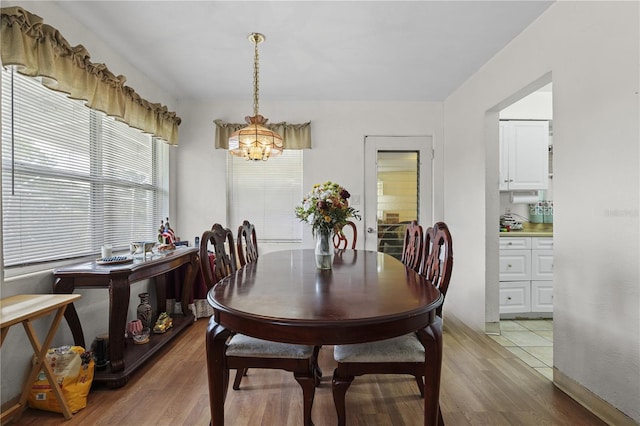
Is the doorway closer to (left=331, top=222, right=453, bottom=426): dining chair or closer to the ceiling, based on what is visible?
the ceiling

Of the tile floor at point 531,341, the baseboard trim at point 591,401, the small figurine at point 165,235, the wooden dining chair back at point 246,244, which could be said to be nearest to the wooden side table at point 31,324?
the wooden dining chair back at point 246,244

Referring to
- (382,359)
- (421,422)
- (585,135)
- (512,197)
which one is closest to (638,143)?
(585,135)

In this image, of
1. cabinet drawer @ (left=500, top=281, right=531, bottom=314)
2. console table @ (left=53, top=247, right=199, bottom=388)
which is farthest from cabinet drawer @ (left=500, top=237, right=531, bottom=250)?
console table @ (left=53, top=247, right=199, bottom=388)

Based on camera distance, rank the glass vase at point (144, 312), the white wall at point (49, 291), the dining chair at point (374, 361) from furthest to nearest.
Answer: the glass vase at point (144, 312) → the white wall at point (49, 291) → the dining chair at point (374, 361)

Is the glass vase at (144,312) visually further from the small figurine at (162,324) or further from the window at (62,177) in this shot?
the window at (62,177)

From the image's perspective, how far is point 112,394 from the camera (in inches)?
80.3

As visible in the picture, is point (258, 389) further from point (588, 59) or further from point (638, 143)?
point (588, 59)

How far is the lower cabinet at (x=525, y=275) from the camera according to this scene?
3.41 metres

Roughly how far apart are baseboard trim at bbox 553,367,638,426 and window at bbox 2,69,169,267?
3455mm

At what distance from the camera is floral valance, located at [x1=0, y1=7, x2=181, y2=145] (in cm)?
176

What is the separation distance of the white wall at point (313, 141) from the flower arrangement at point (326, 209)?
216 centimetres

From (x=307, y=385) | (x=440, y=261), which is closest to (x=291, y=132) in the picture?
(x=440, y=261)

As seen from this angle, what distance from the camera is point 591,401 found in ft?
6.11

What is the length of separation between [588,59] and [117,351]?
3.48 metres
